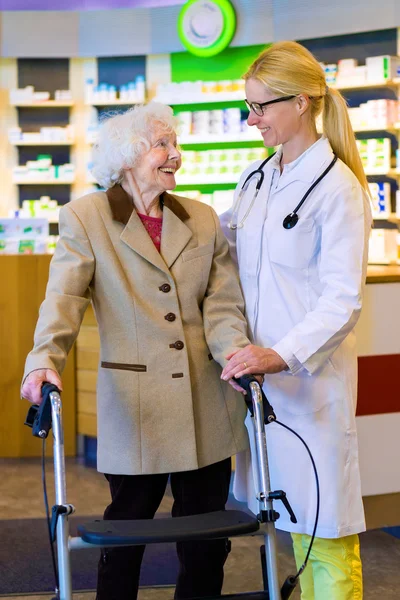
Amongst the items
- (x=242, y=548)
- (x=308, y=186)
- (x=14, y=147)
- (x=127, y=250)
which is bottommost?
(x=242, y=548)

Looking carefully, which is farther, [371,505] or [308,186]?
[371,505]

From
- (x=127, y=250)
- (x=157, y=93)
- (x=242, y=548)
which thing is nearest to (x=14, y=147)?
(x=157, y=93)

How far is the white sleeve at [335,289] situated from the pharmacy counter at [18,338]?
334 cm

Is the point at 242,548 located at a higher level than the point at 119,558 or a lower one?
lower

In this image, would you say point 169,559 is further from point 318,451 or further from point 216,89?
point 216,89

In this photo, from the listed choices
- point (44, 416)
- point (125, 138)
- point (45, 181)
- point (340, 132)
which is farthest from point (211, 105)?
point (44, 416)

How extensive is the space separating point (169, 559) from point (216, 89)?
232 inches

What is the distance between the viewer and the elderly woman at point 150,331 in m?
2.21

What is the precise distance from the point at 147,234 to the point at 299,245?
1.28ft

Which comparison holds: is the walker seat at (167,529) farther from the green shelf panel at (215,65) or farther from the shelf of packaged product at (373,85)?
the green shelf panel at (215,65)

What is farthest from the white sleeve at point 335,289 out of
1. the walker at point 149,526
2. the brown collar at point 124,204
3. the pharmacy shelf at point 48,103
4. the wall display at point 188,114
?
the pharmacy shelf at point 48,103

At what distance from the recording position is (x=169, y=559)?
139 inches

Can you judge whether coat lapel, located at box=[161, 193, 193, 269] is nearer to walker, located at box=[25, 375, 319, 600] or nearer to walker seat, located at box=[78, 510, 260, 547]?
walker, located at box=[25, 375, 319, 600]

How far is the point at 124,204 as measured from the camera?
7.41 feet
